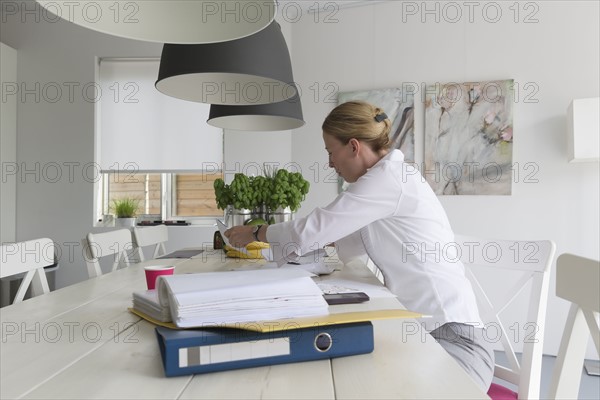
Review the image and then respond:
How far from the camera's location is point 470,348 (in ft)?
4.29

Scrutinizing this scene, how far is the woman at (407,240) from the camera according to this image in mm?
1352

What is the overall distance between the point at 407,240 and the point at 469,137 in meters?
2.31

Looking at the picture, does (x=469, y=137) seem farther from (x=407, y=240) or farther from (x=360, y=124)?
(x=407, y=240)

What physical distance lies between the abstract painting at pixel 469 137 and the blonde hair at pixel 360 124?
2050 millimetres

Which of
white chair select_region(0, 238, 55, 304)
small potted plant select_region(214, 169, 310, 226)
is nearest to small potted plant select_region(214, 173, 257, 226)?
small potted plant select_region(214, 169, 310, 226)

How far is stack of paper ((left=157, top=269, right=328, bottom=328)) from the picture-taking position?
737mm

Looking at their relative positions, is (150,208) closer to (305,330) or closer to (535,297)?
(535,297)

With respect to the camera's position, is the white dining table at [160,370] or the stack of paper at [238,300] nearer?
the white dining table at [160,370]

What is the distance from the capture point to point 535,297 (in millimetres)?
1454

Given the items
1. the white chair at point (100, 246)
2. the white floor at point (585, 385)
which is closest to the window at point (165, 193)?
the white chair at point (100, 246)

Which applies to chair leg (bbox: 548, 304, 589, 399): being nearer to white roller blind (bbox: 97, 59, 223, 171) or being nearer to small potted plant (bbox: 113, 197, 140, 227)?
white roller blind (bbox: 97, 59, 223, 171)

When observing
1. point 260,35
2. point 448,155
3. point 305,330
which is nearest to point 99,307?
point 305,330

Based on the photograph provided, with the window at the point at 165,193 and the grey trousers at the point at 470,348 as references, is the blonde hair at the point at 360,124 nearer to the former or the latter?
the grey trousers at the point at 470,348

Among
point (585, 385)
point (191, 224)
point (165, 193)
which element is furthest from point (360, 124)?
point (165, 193)
